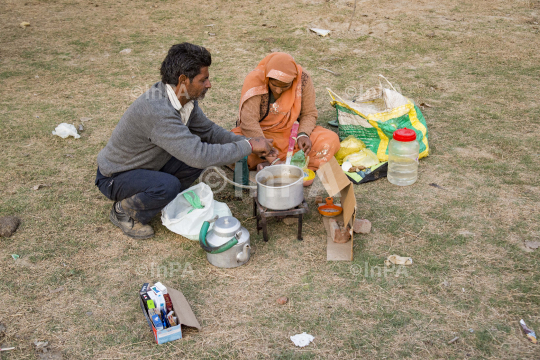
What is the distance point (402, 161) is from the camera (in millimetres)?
4023

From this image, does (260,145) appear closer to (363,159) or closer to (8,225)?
(363,159)

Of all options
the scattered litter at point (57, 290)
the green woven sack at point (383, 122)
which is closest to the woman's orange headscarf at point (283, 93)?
the green woven sack at point (383, 122)

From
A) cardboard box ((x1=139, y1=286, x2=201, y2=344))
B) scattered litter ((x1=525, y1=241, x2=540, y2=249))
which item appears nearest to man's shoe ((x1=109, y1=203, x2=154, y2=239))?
cardboard box ((x1=139, y1=286, x2=201, y2=344))

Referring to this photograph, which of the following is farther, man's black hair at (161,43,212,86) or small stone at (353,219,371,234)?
small stone at (353,219,371,234)

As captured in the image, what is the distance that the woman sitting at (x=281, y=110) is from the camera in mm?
3742

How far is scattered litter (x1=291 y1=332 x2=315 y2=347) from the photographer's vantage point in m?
2.41

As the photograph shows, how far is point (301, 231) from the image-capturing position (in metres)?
3.26

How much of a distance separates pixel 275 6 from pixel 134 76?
427cm

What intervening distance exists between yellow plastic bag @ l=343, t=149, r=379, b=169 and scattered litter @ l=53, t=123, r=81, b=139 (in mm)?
2879

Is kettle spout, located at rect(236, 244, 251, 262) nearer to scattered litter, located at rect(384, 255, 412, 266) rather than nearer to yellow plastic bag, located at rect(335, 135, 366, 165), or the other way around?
scattered litter, located at rect(384, 255, 412, 266)

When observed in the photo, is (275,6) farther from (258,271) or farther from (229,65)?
(258,271)

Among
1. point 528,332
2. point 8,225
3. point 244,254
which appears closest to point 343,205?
point 244,254

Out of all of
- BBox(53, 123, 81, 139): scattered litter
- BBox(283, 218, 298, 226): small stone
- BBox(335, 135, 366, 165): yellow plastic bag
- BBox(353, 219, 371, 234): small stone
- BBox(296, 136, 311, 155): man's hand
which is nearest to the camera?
BBox(353, 219, 371, 234): small stone

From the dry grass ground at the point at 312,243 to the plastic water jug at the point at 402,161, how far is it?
12cm
